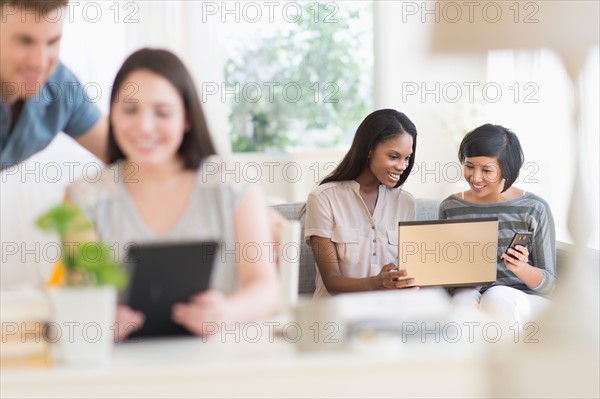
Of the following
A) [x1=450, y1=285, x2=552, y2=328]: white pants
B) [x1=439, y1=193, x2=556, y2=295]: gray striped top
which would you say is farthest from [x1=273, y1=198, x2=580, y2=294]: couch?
[x1=450, y1=285, x2=552, y2=328]: white pants

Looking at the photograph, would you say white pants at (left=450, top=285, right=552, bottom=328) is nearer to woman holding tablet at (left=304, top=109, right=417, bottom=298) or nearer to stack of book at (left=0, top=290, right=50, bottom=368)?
woman holding tablet at (left=304, top=109, right=417, bottom=298)

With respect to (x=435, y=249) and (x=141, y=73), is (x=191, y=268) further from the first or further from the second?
(x=435, y=249)

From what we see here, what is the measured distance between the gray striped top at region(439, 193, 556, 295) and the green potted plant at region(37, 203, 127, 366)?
1441 millimetres

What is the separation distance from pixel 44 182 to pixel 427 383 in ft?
8.31

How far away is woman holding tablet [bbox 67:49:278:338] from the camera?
1.65 metres

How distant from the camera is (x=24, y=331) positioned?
1457 millimetres

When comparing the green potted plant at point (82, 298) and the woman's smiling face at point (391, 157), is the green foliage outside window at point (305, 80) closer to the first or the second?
the woman's smiling face at point (391, 157)

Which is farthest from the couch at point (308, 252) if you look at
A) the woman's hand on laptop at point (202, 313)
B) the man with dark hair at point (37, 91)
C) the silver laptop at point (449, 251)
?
the woman's hand on laptop at point (202, 313)

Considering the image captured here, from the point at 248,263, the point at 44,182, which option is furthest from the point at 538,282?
the point at 44,182

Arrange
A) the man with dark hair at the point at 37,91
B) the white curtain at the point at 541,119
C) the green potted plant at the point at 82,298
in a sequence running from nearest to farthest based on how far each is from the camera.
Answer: the green potted plant at the point at 82,298 → the man with dark hair at the point at 37,91 → the white curtain at the point at 541,119

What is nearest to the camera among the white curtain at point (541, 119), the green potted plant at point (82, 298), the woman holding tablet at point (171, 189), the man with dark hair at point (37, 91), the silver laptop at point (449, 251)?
the green potted plant at point (82, 298)

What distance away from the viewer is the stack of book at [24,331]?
138 cm

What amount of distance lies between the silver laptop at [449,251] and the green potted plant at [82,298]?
106 cm

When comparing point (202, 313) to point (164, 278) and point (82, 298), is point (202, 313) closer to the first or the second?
point (164, 278)
